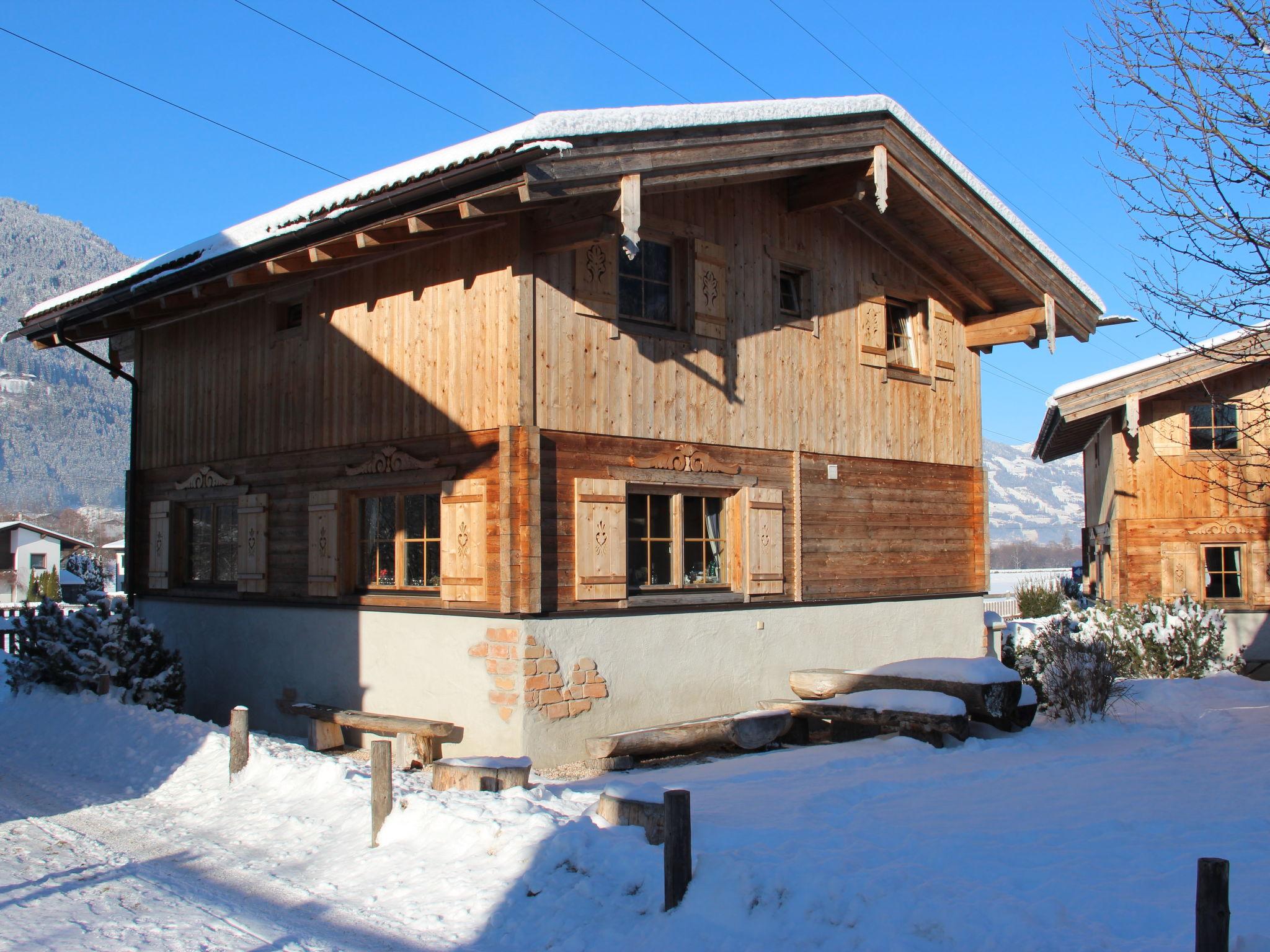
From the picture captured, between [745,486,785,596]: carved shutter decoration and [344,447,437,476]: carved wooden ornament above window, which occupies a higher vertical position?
[344,447,437,476]: carved wooden ornament above window

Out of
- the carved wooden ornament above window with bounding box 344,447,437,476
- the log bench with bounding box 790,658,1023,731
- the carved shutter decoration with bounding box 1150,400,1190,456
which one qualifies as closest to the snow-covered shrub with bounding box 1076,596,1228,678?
the carved shutter decoration with bounding box 1150,400,1190,456

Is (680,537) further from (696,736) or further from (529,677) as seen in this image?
(529,677)

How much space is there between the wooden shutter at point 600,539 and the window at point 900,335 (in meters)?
5.66

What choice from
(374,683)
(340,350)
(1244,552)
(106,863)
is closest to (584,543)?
(374,683)

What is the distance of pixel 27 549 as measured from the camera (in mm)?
57594

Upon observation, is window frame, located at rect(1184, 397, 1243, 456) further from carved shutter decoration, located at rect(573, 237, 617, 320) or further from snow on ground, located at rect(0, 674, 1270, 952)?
carved shutter decoration, located at rect(573, 237, 617, 320)

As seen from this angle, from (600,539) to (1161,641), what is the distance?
10893mm

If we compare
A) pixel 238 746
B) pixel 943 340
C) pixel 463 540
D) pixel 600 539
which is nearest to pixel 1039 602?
pixel 943 340

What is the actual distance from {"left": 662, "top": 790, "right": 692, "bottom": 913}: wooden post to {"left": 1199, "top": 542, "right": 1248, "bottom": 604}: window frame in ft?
61.0

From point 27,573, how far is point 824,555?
5586 centimetres

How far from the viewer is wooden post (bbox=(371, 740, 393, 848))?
24.2 ft

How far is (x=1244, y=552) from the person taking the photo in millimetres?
21312

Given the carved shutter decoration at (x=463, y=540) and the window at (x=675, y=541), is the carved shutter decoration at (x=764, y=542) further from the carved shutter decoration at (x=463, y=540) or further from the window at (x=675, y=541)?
the carved shutter decoration at (x=463, y=540)

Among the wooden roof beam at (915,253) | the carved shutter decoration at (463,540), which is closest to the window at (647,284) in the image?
the carved shutter decoration at (463,540)
